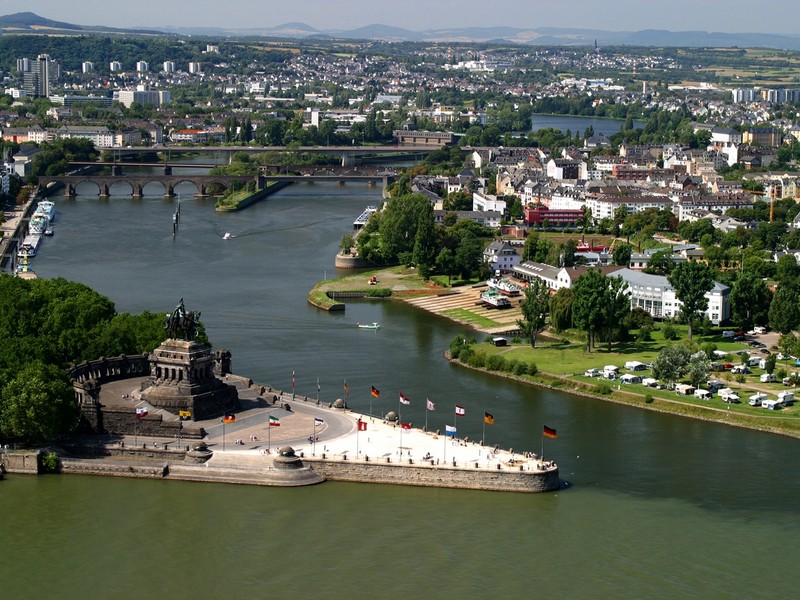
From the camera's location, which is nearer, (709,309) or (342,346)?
(342,346)

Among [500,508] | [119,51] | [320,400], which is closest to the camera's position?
[500,508]

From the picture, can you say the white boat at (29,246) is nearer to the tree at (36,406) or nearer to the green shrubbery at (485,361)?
the green shrubbery at (485,361)

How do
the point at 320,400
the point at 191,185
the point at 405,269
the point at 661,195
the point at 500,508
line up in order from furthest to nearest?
the point at 191,185 → the point at 661,195 → the point at 405,269 → the point at 320,400 → the point at 500,508

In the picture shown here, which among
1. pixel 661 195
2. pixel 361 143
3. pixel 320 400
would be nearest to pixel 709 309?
pixel 320 400

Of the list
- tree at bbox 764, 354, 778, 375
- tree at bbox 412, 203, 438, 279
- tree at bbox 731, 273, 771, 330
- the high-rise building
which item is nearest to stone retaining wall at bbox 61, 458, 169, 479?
tree at bbox 764, 354, 778, 375

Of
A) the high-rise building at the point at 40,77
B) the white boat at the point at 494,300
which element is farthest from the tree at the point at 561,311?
the high-rise building at the point at 40,77

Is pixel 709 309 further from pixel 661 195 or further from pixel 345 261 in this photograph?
pixel 661 195
